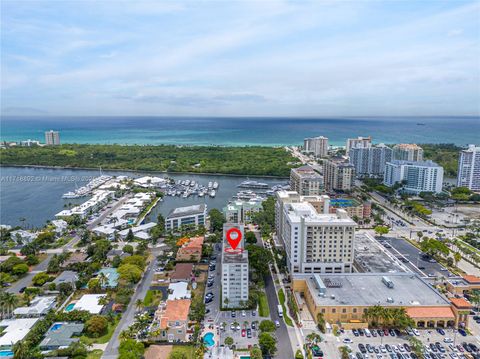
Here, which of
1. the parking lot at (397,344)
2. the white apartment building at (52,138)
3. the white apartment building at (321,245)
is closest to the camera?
the parking lot at (397,344)

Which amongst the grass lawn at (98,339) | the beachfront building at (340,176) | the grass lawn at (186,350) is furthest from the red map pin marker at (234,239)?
the beachfront building at (340,176)

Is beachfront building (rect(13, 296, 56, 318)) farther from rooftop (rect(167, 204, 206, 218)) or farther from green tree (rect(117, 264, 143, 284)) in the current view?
rooftop (rect(167, 204, 206, 218))

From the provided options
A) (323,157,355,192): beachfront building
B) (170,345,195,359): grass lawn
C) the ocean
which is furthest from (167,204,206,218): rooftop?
(323,157,355,192): beachfront building

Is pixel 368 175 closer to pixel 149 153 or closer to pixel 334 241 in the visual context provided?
pixel 334 241

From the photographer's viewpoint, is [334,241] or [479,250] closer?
[334,241]

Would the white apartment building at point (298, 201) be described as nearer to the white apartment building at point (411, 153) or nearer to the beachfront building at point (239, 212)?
the beachfront building at point (239, 212)

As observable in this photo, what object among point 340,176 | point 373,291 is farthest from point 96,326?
point 340,176

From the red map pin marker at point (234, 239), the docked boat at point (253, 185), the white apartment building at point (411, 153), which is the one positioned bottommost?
the docked boat at point (253, 185)

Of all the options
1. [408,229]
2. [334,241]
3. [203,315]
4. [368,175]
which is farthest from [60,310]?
[368,175]
